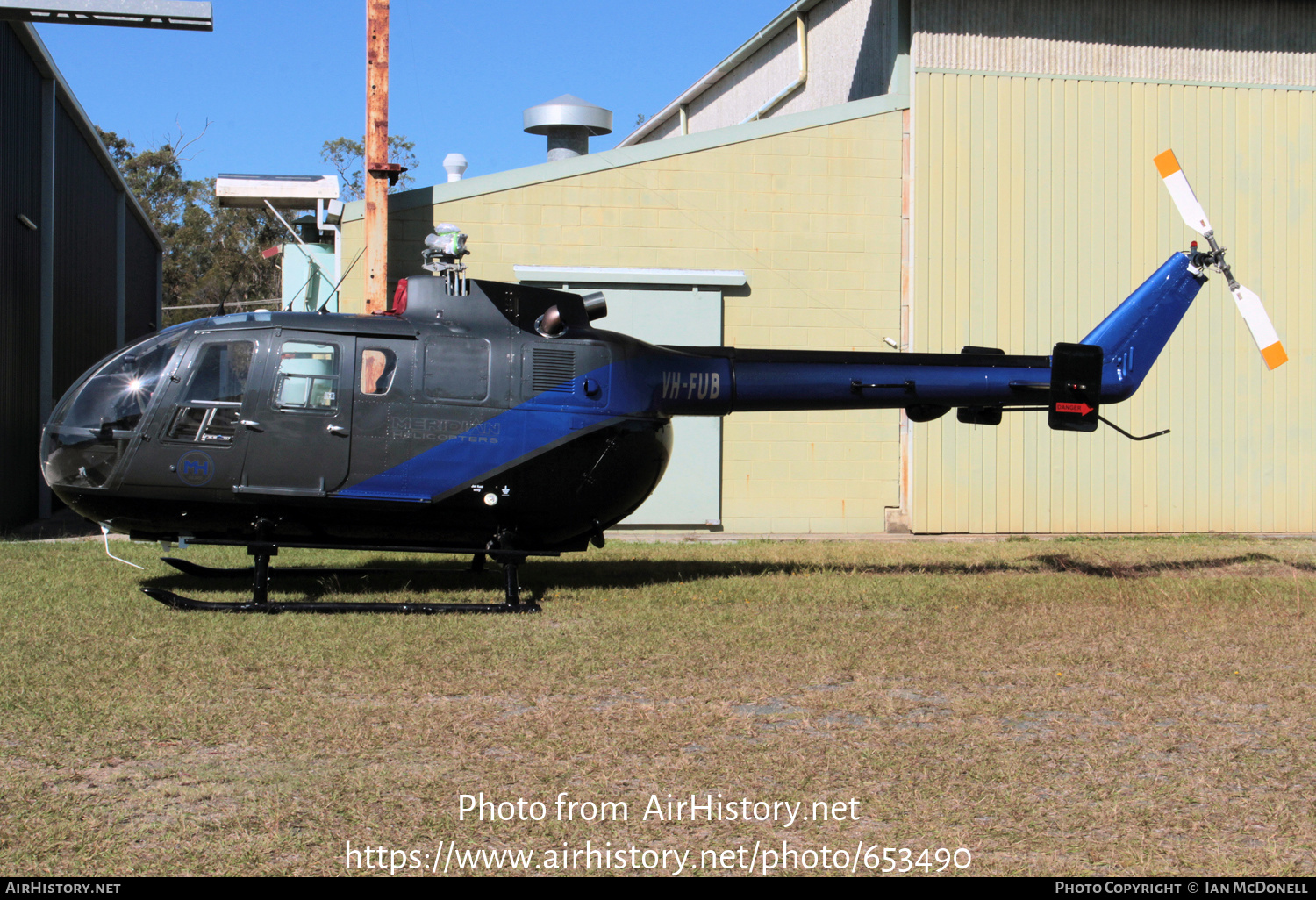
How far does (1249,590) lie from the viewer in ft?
33.2

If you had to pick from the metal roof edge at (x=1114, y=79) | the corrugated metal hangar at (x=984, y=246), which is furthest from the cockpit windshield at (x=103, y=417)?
the metal roof edge at (x=1114, y=79)

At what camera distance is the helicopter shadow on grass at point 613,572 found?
967 cm

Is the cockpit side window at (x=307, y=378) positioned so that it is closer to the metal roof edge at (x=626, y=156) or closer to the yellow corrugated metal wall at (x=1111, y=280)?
the metal roof edge at (x=626, y=156)

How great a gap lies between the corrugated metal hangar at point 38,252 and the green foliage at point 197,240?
92.4 ft

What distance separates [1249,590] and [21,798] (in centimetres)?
961

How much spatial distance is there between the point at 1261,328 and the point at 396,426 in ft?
24.8

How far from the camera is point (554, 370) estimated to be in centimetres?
889

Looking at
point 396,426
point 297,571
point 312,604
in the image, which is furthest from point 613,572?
point 312,604

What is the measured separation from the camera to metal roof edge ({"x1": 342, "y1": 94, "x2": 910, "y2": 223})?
1372 cm

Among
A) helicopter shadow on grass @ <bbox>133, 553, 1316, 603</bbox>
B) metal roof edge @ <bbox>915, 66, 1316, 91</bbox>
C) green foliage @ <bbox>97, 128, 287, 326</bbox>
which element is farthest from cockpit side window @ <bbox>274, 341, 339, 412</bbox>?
green foliage @ <bbox>97, 128, 287, 326</bbox>

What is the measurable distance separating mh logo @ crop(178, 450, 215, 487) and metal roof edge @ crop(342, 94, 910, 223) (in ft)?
18.9
